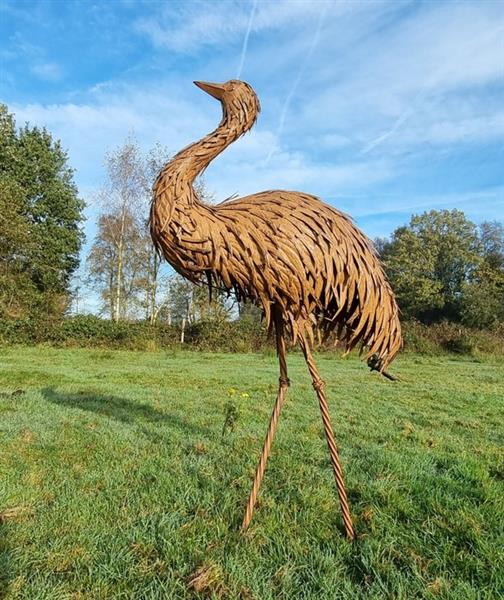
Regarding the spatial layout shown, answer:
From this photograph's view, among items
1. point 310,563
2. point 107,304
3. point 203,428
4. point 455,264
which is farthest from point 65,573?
point 455,264

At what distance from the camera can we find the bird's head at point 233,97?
3036mm

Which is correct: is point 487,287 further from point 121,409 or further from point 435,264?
point 121,409

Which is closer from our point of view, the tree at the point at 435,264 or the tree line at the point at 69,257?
the tree line at the point at 69,257

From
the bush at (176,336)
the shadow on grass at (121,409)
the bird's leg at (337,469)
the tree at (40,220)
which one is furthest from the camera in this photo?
the tree at (40,220)

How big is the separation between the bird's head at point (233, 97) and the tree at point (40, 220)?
2252 centimetres

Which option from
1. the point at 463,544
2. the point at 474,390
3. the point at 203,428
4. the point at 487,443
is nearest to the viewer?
the point at 463,544

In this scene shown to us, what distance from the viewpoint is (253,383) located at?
36.4ft

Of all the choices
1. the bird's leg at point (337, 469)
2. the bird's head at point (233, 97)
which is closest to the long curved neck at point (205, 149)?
the bird's head at point (233, 97)

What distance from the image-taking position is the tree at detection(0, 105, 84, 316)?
24250 millimetres

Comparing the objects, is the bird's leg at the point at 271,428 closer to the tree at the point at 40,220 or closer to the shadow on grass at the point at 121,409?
the shadow on grass at the point at 121,409

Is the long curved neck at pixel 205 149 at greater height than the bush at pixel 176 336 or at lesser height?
greater

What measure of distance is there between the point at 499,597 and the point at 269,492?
1.85m

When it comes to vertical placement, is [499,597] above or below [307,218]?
below

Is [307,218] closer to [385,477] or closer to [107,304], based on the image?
[385,477]
